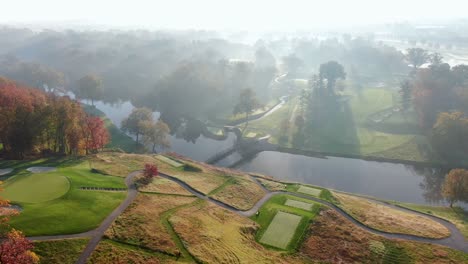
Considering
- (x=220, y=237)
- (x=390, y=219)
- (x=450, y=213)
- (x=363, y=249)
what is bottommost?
(x=450, y=213)

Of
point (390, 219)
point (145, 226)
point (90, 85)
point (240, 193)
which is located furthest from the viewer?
→ point (90, 85)

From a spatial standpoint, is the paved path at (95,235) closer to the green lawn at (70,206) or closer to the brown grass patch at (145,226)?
the green lawn at (70,206)

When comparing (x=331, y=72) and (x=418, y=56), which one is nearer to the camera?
(x=331, y=72)

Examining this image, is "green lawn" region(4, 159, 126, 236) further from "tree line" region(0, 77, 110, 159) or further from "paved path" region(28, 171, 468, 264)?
"tree line" region(0, 77, 110, 159)

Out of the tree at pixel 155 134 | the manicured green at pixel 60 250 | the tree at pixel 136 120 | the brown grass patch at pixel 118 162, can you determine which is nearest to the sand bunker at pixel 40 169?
the brown grass patch at pixel 118 162

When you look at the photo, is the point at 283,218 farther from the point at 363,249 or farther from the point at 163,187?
the point at 163,187

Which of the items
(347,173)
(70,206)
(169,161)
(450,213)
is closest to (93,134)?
(169,161)

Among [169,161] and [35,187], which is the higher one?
[35,187]

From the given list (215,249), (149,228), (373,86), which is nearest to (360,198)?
(215,249)
